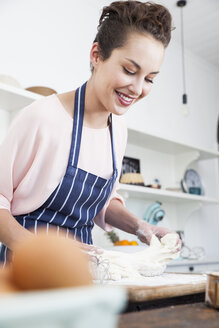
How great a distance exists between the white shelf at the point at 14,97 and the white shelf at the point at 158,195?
3.13ft

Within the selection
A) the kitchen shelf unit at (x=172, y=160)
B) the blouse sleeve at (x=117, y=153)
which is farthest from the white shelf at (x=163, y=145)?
the blouse sleeve at (x=117, y=153)

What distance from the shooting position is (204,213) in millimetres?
4316

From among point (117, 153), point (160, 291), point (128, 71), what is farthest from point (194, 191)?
point (160, 291)

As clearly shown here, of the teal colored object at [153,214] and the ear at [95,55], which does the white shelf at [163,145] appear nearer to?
the teal colored object at [153,214]

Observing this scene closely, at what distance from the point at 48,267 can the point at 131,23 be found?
1073 millimetres

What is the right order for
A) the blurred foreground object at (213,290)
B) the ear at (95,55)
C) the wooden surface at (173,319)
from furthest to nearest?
the ear at (95,55), the blurred foreground object at (213,290), the wooden surface at (173,319)

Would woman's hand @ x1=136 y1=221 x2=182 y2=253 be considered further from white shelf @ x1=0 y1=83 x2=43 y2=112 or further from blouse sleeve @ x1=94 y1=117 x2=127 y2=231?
white shelf @ x1=0 y1=83 x2=43 y2=112

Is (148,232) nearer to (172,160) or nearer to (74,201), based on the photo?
(74,201)

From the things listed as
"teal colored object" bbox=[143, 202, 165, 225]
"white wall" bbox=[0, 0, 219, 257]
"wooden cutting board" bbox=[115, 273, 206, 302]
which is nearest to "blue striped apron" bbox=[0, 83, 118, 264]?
"wooden cutting board" bbox=[115, 273, 206, 302]

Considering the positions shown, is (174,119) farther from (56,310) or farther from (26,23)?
(56,310)

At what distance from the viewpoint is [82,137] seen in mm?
1396

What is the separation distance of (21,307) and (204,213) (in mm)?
4248

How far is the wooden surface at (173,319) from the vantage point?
Answer: 19.7 inches

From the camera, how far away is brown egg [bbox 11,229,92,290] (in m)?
0.30
